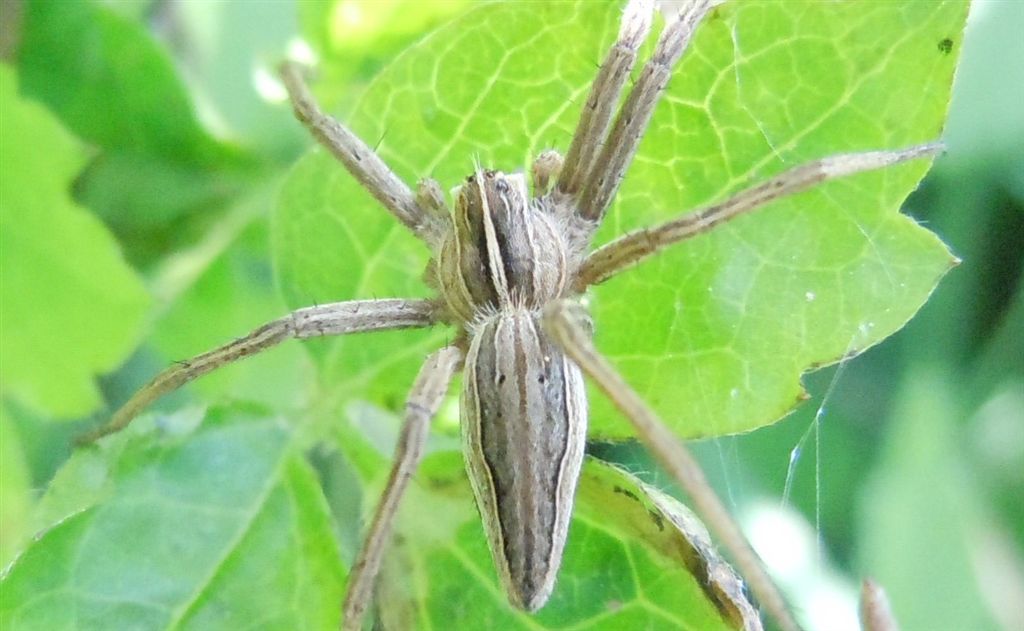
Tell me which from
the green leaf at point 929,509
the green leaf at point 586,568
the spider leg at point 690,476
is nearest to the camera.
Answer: the spider leg at point 690,476

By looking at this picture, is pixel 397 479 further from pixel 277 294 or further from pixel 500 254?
pixel 277 294

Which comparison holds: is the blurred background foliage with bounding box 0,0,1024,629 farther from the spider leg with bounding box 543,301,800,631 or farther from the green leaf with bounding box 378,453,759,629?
the spider leg with bounding box 543,301,800,631

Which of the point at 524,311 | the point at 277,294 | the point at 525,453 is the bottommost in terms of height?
the point at 525,453

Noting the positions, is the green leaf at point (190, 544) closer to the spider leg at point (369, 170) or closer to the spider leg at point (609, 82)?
the spider leg at point (369, 170)

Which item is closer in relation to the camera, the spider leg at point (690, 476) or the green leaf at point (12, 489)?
the spider leg at point (690, 476)

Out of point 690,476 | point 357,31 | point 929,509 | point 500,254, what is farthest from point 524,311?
point 929,509

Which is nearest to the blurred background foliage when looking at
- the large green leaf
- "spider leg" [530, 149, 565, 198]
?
the large green leaf

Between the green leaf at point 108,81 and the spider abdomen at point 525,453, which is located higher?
the green leaf at point 108,81

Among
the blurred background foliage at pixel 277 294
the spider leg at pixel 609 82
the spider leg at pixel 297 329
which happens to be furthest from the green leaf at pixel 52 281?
the spider leg at pixel 609 82
